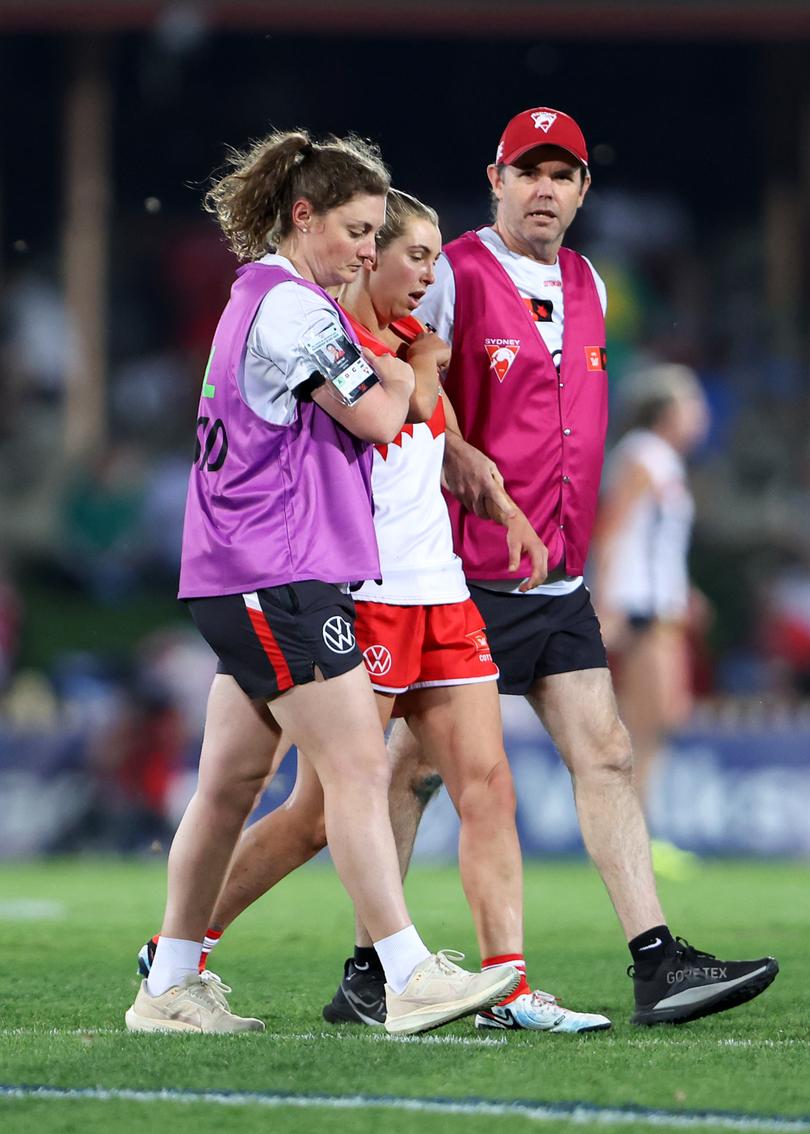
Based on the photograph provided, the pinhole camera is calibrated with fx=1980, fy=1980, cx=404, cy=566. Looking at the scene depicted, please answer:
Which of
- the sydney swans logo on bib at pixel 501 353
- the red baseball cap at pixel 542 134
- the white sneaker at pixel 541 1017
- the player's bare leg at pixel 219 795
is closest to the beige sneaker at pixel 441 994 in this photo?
the white sneaker at pixel 541 1017

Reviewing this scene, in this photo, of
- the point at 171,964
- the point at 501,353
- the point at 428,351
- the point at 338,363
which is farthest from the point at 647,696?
the point at 338,363

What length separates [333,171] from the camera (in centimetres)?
475

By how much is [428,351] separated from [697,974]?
1734 millimetres

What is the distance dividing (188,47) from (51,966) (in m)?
14.2

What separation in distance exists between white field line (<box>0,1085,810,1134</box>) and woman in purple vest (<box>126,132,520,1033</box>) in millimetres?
713

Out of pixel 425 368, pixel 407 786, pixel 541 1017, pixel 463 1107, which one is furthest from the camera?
pixel 407 786

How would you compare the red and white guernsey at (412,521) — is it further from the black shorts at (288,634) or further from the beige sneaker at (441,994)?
the beige sneaker at (441,994)

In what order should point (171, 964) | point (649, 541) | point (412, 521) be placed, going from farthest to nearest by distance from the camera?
point (649, 541), point (412, 521), point (171, 964)

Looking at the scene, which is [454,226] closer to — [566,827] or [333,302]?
[566,827]

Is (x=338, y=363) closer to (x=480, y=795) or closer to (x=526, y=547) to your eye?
(x=526, y=547)

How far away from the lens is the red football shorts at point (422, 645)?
197 inches

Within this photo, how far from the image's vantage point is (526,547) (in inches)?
204

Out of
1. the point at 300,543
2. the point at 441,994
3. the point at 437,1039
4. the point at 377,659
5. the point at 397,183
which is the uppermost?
the point at 397,183

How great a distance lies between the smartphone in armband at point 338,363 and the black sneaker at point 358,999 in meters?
1.64
